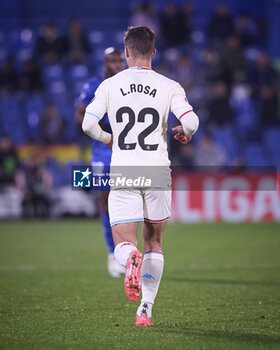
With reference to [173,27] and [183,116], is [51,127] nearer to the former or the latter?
[173,27]

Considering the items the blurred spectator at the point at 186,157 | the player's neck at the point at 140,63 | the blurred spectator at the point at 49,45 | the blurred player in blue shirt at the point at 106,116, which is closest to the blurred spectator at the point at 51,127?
the blurred spectator at the point at 49,45

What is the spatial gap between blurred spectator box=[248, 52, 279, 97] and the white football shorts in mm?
15655

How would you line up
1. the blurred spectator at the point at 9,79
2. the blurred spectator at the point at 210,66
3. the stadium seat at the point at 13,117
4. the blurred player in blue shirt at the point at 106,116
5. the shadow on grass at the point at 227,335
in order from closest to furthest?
the shadow on grass at the point at 227,335 < the blurred player in blue shirt at the point at 106,116 < the blurred spectator at the point at 210,66 < the stadium seat at the point at 13,117 < the blurred spectator at the point at 9,79

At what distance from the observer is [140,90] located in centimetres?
614

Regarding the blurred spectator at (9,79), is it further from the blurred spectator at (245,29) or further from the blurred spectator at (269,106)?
the blurred spectator at (269,106)

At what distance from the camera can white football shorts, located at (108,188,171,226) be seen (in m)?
6.12

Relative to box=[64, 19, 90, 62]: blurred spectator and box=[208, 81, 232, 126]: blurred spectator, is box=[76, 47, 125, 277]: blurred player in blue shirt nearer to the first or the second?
box=[208, 81, 232, 126]: blurred spectator

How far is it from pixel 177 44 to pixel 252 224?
6.52m

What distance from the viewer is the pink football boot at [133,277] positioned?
5703 millimetres

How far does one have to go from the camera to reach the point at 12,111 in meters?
21.5

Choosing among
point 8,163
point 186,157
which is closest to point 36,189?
point 8,163

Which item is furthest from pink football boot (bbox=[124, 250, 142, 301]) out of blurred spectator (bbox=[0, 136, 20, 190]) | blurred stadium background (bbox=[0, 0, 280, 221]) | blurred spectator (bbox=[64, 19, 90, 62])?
blurred spectator (bbox=[64, 19, 90, 62])

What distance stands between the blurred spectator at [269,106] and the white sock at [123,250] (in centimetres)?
1516

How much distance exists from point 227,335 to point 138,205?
1.15 metres
